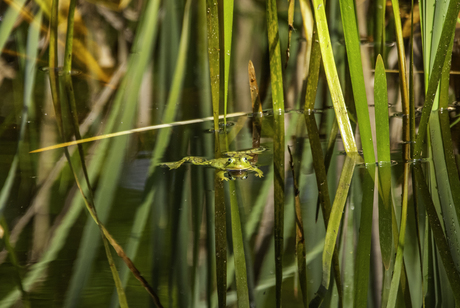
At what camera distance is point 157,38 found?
1.94 m

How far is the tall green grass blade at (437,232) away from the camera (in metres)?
0.62

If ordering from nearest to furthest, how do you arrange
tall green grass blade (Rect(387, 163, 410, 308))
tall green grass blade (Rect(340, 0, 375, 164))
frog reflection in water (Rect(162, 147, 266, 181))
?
1. tall green grass blade (Rect(387, 163, 410, 308))
2. tall green grass blade (Rect(340, 0, 375, 164))
3. frog reflection in water (Rect(162, 147, 266, 181))

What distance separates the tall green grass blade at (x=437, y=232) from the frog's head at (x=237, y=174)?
382mm

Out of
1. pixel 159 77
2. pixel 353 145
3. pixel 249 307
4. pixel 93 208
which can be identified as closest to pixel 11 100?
pixel 159 77

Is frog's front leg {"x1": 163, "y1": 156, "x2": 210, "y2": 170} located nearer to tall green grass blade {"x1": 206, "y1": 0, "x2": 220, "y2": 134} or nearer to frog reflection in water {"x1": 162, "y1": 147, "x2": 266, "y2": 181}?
frog reflection in water {"x1": 162, "y1": 147, "x2": 266, "y2": 181}

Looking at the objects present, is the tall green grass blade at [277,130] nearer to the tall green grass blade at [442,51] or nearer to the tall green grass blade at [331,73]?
the tall green grass blade at [331,73]

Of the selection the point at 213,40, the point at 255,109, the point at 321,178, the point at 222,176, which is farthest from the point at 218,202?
the point at 255,109

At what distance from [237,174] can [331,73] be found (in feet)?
1.08

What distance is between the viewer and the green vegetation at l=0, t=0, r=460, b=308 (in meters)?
0.64

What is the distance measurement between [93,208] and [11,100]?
0.93 meters

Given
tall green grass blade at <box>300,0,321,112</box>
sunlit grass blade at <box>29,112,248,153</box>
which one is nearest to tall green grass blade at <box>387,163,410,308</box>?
tall green grass blade at <box>300,0,321,112</box>

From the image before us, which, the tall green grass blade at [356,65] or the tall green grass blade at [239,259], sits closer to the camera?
the tall green grass blade at [239,259]

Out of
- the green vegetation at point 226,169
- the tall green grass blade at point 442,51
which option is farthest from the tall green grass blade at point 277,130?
the tall green grass blade at point 442,51

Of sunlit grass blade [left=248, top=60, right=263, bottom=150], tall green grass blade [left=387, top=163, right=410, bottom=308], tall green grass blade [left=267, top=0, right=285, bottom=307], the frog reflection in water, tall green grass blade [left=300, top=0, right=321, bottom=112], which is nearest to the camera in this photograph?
tall green grass blade [left=387, top=163, right=410, bottom=308]
